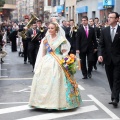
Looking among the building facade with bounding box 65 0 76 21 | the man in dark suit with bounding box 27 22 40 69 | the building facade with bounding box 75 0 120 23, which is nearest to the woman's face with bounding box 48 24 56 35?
the man in dark suit with bounding box 27 22 40 69

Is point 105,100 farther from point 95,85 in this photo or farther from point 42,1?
point 42,1

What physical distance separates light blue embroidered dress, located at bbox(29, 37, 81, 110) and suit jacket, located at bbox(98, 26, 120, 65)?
43.6 inches

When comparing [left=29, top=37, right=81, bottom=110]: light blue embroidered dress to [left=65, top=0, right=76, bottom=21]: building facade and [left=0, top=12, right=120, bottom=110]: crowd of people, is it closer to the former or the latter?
[left=0, top=12, right=120, bottom=110]: crowd of people

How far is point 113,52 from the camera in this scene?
945 centimetres

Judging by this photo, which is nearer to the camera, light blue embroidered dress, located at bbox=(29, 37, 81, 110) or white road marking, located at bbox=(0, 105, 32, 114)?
light blue embroidered dress, located at bbox=(29, 37, 81, 110)

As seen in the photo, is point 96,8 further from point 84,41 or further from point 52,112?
point 52,112

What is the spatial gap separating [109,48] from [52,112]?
1.87 metres

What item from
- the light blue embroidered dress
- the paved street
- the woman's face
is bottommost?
the paved street

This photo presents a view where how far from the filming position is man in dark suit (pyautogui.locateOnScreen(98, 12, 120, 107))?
9.36m

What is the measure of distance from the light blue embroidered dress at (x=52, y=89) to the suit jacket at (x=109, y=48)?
3.63 feet

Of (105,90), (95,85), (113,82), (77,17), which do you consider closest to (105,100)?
(113,82)

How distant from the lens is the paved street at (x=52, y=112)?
27.9 ft

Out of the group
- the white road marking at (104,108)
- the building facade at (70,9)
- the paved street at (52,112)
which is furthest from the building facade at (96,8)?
the white road marking at (104,108)

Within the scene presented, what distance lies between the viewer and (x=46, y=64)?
29.6ft
